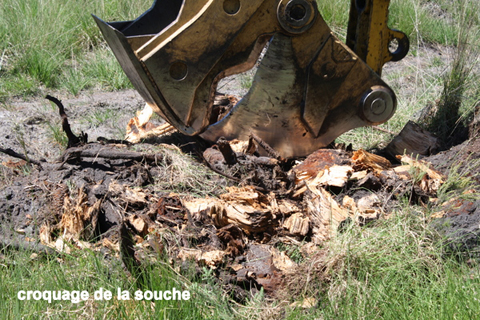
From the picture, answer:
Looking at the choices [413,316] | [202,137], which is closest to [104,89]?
[202,137]

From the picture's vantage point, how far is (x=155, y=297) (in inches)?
86.4

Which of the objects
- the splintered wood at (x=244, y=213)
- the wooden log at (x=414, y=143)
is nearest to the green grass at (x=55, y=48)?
the splintered wood at (x=244, y=213)

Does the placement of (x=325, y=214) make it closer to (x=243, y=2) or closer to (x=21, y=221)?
(x=243, y=2)

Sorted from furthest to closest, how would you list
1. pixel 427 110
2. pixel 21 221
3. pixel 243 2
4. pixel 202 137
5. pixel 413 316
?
1. pixel 427 110
2. pixel 202 137
3. pixel 243 2
4. pixel 21 221
5. pixel 413 316

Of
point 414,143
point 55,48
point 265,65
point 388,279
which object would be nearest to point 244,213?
point 388,279

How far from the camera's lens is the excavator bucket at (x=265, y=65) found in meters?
3.14

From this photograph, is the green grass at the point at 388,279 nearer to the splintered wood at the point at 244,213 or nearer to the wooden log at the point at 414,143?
the splintered wood at the point at 244,213

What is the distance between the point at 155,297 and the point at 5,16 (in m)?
4.76

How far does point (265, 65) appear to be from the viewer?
344cm

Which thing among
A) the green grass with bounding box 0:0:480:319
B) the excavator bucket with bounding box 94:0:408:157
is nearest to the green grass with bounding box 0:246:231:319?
the green grass with bounding box 0:0:480:319

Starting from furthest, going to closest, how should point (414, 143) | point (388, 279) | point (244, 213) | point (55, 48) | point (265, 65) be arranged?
point (55, 48), point (414, 143), point (265, 65), point (244, 213), point (388, 279)
